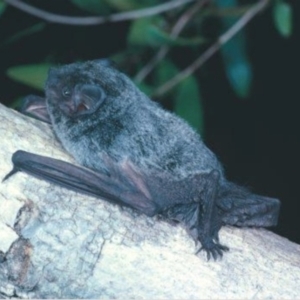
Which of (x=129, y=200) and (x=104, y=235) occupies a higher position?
(x=129, y=200)

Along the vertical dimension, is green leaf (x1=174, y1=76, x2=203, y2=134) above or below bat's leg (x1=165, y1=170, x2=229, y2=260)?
above

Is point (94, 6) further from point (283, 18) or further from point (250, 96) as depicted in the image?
point (250, 96)

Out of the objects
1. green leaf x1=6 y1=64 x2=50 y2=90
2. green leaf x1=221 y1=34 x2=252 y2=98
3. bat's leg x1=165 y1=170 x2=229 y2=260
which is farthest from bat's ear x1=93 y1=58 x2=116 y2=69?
green leaf x1=221 y1=34 x2=252 y2=98

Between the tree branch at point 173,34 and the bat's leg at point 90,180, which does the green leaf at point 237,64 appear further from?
the bat's leg at point 90,180

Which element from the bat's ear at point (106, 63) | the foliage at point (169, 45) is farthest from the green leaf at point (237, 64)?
the bat's ear at point (106, 63)

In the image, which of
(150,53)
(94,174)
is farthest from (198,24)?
(94,174)

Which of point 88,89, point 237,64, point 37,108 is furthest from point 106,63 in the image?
point 237,64

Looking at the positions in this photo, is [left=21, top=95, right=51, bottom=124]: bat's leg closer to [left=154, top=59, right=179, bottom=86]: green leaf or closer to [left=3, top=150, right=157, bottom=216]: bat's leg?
[left=3, top=150, right=157, bottom=216]: bat's leg

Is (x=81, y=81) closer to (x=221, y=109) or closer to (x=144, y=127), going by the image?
(x=144, y=127)
